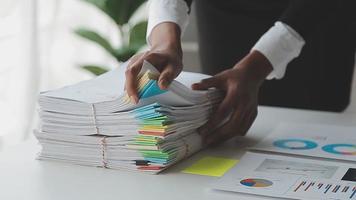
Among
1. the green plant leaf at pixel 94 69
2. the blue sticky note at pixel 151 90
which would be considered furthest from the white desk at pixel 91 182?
the green plant leaf at pixel 94 69

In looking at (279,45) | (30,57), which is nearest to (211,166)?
(279,45)

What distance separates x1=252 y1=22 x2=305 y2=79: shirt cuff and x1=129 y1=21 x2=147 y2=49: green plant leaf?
1.05 m

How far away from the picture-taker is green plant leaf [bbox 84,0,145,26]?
230 centimetres

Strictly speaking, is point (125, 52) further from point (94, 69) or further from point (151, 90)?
point (151, 90)

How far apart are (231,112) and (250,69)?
10 centimetres

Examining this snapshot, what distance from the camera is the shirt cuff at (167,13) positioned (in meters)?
1.38

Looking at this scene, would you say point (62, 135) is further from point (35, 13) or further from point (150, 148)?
point (35, 13)

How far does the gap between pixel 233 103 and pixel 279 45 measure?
18cm

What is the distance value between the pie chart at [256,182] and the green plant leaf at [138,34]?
139 cm

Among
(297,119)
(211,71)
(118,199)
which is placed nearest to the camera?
(118,199)

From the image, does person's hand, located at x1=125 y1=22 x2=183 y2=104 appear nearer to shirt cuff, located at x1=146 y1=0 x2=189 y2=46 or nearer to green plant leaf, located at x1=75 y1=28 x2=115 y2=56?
shirt cuff, located at x1=146 y1=0 x2=189 y2=46

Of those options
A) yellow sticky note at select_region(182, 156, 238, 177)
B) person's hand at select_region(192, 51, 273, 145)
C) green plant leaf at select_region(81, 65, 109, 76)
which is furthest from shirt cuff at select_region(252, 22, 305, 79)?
green plant leaf at select_region(81, 65, 109, 76)

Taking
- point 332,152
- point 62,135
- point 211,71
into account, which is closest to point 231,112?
point 332,152

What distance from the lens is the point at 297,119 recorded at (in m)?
1.48
